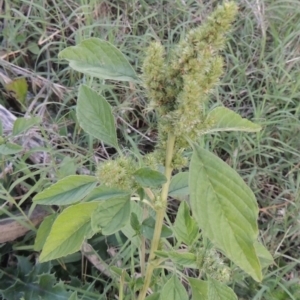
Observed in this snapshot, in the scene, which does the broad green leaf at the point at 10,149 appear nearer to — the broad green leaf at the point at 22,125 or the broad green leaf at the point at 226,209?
the broad green leaf at the point at 22,125

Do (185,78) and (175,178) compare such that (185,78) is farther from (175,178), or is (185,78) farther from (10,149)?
(10,149)

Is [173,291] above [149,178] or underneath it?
underneath

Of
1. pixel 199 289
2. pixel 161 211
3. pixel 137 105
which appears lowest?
pixel 137 105

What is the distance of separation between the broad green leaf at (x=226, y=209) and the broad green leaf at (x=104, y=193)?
8.1 inches

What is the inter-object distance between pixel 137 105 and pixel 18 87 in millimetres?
502

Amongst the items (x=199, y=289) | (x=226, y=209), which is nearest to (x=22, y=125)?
(x=199, y=289)

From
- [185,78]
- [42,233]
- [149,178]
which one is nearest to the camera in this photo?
[185,78]

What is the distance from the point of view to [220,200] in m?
0.80

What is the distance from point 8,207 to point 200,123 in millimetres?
1035

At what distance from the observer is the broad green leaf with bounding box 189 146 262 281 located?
0.79m

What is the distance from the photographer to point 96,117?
3.43 ft

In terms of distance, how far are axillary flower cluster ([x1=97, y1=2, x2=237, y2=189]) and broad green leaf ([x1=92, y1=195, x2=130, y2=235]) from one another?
5cm

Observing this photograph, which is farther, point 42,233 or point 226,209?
point 42,233

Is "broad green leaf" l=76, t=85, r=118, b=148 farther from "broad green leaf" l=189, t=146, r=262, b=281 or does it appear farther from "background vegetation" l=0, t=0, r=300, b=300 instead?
"background vegetation" l=0, t=0, r=300, b=300
